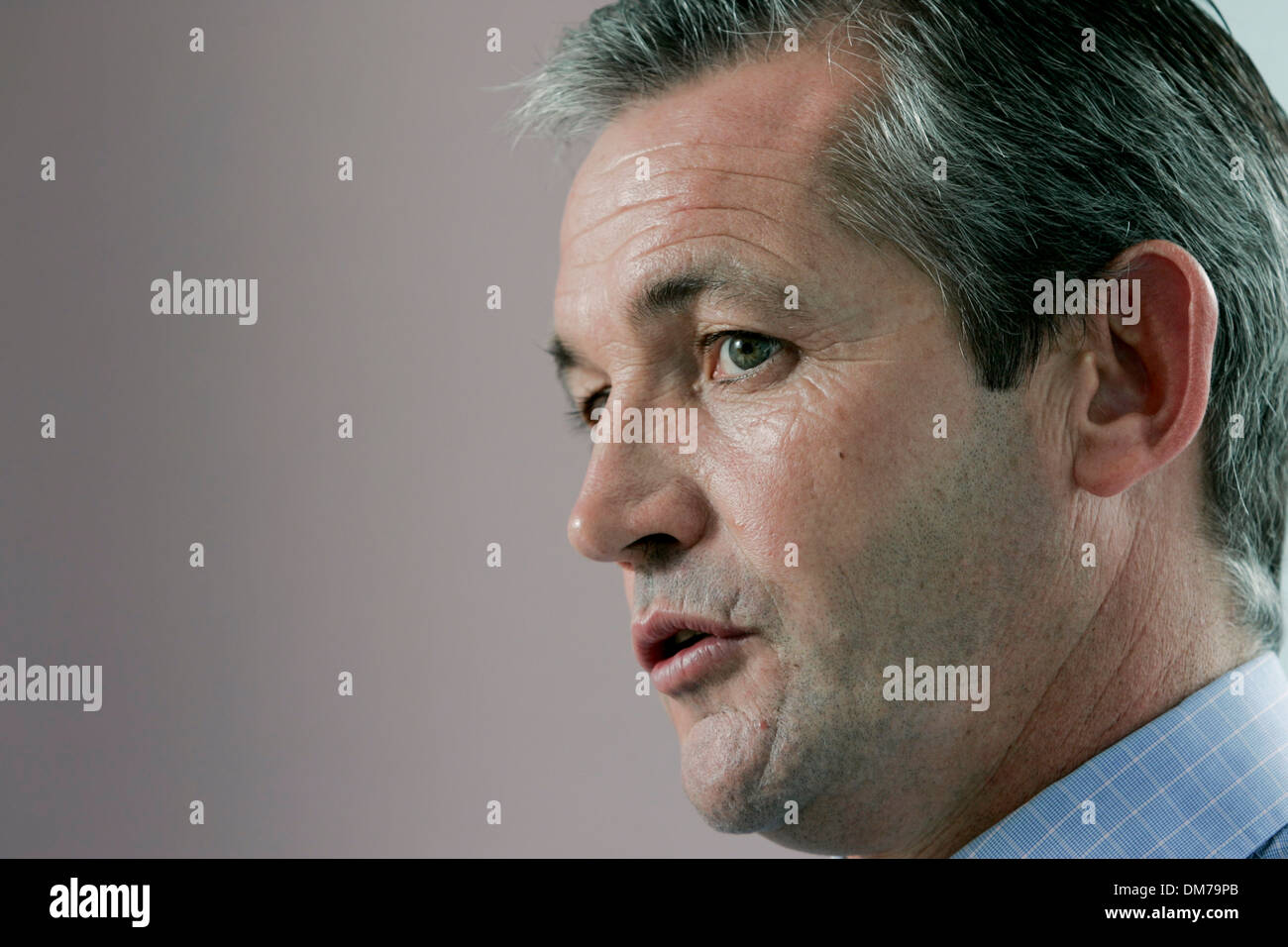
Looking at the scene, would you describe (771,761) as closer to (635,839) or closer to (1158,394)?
(1158,394)

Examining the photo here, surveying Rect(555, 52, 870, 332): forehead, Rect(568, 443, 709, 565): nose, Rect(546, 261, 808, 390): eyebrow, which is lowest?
Rect(568, 443, 709, 565): nose

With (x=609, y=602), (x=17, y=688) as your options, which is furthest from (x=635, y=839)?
(x=17, y=688)

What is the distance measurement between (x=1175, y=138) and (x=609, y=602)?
4.09 feet

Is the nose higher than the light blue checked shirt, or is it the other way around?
the nose

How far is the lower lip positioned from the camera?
1.01 meters

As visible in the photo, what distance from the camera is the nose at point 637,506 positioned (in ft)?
3.36
